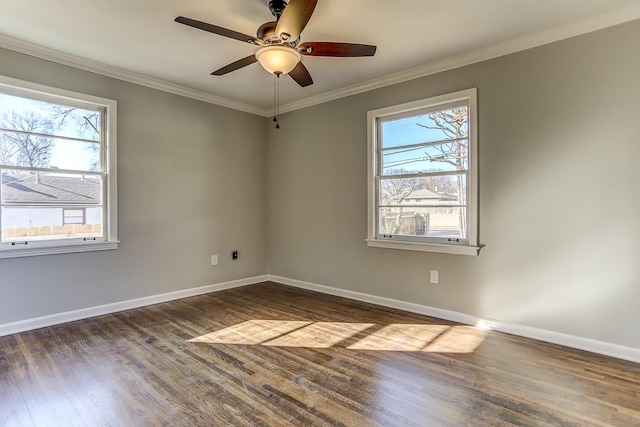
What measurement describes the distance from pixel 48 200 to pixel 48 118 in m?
0.78

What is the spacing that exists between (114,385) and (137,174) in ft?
7.69

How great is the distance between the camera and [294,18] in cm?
196

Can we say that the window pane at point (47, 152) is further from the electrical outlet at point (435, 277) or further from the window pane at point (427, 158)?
the electrical outlet at point (435, 277)

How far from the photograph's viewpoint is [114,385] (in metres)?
2.15

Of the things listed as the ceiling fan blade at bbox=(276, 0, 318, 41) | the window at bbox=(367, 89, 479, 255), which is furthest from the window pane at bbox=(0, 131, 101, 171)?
the window at bbox=(367, 89, 479, 255)

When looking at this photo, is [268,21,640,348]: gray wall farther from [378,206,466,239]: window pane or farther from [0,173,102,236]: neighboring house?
[0,173,102,236]: neighboring house

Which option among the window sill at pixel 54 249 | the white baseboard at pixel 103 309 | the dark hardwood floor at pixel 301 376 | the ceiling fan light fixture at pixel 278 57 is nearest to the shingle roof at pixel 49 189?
the window sill at pixel 54 249

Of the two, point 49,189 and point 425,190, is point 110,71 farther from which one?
point 425,190

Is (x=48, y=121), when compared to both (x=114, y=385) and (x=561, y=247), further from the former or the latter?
(x=561, y=247)

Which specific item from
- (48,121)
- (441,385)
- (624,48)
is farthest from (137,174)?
(624,48)

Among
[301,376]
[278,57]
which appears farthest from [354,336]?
[278,57]

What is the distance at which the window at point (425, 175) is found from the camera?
3291mm

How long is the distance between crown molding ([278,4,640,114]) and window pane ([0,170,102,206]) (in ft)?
9.21

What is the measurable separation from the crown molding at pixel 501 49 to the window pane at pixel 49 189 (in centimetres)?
281
